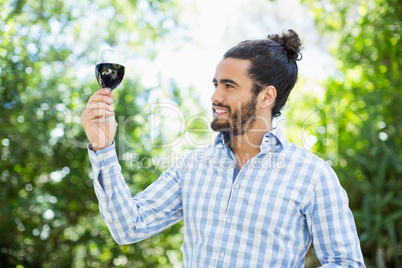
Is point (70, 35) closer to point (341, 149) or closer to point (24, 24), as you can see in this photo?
point (24, 24)

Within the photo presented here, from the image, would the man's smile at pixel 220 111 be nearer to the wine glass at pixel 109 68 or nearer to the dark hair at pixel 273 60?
the dark hair at pixel 273 60

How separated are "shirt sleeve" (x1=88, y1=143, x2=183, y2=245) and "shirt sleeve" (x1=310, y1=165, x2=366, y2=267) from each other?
0.55 m

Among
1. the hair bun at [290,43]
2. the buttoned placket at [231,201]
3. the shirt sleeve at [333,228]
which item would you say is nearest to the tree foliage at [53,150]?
the hair bun at [290,43]

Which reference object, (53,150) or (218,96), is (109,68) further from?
(53,150)

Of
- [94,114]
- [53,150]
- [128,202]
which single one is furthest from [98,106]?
[53,150]

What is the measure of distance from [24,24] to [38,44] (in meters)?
0.16

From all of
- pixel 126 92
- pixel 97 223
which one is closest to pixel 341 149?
pixel 126 92

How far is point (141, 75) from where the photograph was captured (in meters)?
3.40

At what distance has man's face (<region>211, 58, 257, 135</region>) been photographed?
61.6 inches

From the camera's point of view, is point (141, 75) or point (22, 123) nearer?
point (22, 123)

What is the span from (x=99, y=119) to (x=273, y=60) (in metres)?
0.80

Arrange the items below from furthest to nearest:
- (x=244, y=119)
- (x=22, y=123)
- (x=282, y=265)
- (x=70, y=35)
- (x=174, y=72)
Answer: (x=174, y=72)
(x=70, y=35)
(x=22, y=123)
(x=244, y=119)
(x=282, y=265)

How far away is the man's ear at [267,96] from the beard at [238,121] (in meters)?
0.05

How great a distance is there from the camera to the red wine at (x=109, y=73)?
1.38 meters
